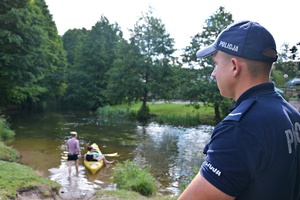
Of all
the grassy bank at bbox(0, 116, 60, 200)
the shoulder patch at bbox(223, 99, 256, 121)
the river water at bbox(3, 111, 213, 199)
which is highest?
the shoulder patch at bbox(223, 99, 256, 121)

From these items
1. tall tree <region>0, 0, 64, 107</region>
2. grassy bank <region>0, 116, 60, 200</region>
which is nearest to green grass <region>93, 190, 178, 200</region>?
grassy bank <region>0, 116, 60, 200</region>

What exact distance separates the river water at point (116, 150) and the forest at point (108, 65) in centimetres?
465

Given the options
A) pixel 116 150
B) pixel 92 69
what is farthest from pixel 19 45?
pixel 92 69

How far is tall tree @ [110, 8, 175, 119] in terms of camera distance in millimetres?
31734

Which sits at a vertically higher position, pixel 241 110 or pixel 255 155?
pixel 241 110

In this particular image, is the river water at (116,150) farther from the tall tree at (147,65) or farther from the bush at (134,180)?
the tall tree at (147,65)

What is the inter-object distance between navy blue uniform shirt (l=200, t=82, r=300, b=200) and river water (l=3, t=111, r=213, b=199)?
25.9 ft

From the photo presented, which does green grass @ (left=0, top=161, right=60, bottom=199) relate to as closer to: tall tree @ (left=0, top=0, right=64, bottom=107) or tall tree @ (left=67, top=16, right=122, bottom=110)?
tall tree @ (left=0, top=0, right=64, bottom=107)

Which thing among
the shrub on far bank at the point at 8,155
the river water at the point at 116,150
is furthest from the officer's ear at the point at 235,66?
the shrub on far bank at the point at 8,155

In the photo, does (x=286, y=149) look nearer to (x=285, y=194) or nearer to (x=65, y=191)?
(x=285, y=194)

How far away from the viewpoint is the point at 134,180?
29.2ft

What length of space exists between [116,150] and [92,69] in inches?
1197

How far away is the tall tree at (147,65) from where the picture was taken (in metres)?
31.7

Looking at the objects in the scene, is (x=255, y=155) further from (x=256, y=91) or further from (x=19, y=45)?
(x=19, y=45)
